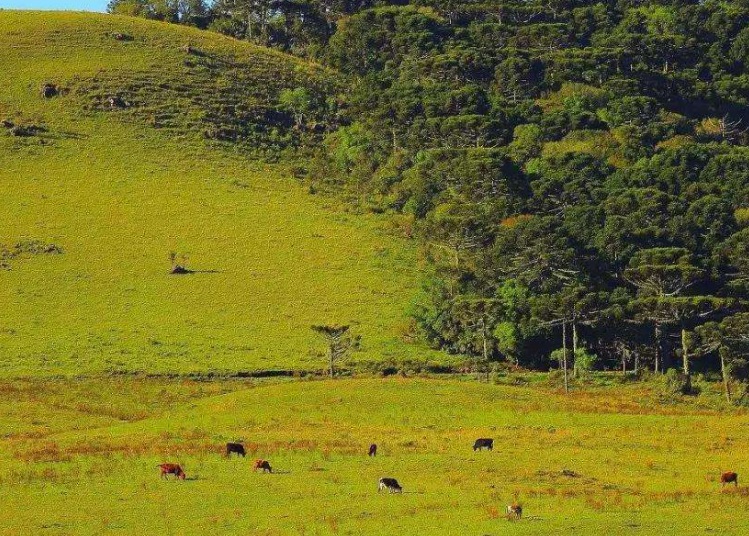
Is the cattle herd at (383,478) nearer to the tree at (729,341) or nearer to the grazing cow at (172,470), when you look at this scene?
the grazing cow at (172,470)

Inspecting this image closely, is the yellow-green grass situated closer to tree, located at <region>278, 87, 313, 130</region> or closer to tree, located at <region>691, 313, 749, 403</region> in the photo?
tree, located at <region>691, 313, 749, 403</region>

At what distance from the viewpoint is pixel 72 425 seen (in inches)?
2422

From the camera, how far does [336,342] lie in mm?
89562

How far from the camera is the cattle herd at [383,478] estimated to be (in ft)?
113

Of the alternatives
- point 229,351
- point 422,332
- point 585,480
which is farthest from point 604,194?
point 585,480

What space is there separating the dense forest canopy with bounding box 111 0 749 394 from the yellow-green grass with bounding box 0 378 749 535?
19.8 meters

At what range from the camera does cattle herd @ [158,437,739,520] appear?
113 ft

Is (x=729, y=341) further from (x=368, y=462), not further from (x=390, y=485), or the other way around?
(x=390, y=485)

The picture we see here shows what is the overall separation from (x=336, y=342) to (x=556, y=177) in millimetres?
51615

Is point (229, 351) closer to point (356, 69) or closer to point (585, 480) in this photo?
point (585, 480)

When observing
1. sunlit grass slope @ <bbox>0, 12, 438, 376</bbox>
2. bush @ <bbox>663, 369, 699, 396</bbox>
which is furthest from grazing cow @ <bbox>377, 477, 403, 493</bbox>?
sunlit grass slope @ <bbox>0, 12, 438, 376</bbox>

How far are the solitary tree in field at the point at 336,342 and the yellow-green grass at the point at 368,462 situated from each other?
11965mm

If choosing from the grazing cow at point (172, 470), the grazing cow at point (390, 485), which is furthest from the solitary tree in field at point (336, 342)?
the grazing cow at point (390, 485)

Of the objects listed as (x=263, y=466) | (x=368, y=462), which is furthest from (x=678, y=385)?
(x=263, y=466)
